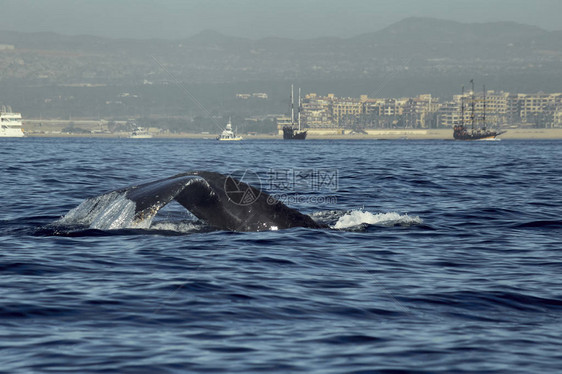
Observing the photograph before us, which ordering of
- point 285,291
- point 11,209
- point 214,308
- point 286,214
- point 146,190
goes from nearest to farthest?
point 214,308 < point 285,291 < point 146,190 < point 286,214 < point 11,209

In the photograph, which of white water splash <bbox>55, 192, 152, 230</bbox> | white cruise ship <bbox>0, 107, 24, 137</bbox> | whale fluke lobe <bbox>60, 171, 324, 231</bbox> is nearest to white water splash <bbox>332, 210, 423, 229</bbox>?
whale fluke lobe <bbox>60, 171, 324, 231</bbox>

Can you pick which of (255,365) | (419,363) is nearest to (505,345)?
(419,363)

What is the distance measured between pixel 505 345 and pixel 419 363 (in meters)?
1.00

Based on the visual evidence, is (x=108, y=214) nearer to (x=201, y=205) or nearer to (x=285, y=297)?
(x=201, y=205)

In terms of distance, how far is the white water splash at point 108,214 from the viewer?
10375 mm

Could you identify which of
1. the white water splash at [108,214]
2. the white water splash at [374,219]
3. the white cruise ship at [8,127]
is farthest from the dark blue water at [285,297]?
the white cruise ship at [8,127]

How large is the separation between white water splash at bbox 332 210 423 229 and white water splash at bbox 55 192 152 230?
410 cm

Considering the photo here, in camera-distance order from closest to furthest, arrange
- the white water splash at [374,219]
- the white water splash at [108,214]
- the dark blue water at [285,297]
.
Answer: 1. the dark blue water at [285,297]
2. the white water splash at [108,214]
3. the white water splash at [374,219]

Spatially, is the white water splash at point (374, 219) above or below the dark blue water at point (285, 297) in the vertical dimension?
below

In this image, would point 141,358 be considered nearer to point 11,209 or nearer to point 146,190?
point 146,190

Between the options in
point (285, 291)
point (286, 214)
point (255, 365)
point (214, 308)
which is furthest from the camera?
point (286, 214)

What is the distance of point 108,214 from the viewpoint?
441 inches

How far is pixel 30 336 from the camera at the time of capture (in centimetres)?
657

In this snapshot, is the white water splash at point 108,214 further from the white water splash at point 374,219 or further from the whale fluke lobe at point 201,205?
the white water splash at point 374,219
